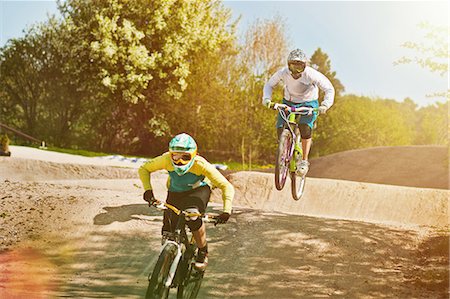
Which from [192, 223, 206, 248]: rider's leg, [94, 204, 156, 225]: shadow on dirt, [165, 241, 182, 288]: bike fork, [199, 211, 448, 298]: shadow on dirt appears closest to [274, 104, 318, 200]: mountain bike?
[192, 223, 206, 248]: rider's leg

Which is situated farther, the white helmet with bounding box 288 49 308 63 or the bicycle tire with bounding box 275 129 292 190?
the bicycle tire with bounding box 275 129 292 190

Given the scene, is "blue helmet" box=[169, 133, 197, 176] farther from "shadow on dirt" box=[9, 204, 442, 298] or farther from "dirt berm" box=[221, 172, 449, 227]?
"dirt berm" box=[221, 172, 449, 227]

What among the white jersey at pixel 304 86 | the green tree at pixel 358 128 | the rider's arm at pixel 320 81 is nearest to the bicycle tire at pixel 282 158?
the white jersey at pixel 304 86

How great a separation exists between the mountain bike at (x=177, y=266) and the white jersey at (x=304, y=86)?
5.85 ft

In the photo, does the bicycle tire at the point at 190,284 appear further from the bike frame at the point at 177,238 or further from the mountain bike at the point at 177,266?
the bike frame at the point at 177,238

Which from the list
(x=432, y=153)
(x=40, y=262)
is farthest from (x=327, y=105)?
(x=432, y=153)

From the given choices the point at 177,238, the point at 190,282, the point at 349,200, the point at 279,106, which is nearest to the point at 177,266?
the point at 177,238

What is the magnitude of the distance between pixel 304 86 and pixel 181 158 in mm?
2034

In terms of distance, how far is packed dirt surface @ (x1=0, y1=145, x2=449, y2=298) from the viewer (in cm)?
796

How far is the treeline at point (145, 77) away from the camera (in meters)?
9.05

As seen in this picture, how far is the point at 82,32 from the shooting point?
9469 millimetres

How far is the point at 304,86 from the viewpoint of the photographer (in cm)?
693

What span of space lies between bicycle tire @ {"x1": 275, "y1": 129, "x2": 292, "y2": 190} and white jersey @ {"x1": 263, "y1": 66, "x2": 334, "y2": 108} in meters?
0.54

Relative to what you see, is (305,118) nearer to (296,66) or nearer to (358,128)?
(296,66)
